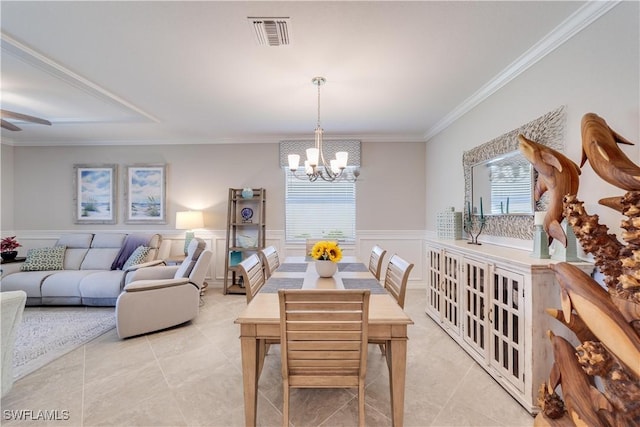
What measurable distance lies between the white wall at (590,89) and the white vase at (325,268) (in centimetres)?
166

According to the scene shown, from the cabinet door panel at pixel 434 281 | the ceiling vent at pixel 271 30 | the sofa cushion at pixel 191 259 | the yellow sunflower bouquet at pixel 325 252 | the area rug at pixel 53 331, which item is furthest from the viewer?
the sofa cushion at pixel 191 259

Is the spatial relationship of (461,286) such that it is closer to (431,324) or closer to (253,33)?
(431,324)

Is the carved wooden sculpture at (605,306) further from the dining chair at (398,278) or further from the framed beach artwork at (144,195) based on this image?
the framed beach artwork at (144,195)

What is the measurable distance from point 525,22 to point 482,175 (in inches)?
57.3

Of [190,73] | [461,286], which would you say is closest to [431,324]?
[461,286]

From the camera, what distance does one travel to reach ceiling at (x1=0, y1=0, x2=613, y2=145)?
180 centimetres

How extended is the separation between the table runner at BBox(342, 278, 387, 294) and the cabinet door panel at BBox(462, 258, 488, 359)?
0.87 m

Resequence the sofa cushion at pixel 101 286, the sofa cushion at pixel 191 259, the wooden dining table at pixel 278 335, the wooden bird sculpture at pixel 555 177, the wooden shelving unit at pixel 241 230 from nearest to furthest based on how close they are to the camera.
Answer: the wooden dining table at pixel 278 335
the wooden bird sculpture at pixel 555 177
the sofa cushion at pixel 191 259
the sofa cushion at pixel 101 286
the wooden shelving unit at pixel 241 230

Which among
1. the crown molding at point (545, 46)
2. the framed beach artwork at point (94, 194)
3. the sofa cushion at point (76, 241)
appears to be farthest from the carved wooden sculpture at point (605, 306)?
the framed beach artwork at point (94, 194)

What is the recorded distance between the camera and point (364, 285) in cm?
211

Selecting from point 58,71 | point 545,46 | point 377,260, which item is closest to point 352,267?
point 377,260

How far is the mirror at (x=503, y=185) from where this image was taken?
2.37m

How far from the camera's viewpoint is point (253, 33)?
1989 mm

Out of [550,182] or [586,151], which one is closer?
[586,151]
